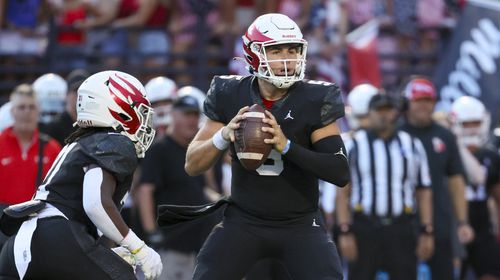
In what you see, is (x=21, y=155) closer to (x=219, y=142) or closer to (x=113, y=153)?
(x=219, y=142)

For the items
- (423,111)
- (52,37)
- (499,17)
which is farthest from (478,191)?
(52,37)

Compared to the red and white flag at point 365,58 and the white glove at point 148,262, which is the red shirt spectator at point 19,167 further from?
the red and white flag at point 365,58

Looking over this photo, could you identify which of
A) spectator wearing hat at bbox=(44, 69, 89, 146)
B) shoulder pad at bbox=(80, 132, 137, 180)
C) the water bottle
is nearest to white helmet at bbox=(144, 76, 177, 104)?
spectator wearing hat at bbox=(44, 69, 89, 146)

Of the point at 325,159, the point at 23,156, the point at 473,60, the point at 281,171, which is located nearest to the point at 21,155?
the point at 23,156

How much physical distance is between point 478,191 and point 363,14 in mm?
2764

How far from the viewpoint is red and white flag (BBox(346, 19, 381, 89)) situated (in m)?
11.4

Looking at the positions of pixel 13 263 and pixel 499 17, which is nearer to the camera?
pixel 13 263

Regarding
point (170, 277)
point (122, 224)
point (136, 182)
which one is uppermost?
point (122, 224)

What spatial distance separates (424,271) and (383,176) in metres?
1.05

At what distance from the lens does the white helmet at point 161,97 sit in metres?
9.44

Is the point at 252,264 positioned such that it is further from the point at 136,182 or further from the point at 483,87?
the point at 483,87

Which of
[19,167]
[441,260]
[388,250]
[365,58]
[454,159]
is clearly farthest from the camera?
[365,58]

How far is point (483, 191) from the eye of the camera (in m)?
9.84

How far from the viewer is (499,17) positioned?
11.4 m
